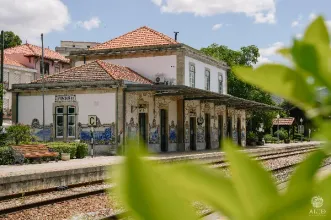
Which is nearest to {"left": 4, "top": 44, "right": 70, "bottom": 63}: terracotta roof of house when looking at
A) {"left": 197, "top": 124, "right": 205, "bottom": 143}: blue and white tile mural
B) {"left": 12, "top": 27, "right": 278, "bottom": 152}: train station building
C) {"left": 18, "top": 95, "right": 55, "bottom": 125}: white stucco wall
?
{"left": 12, "top": 27, "right": 278, "bottom": 152}: train station building

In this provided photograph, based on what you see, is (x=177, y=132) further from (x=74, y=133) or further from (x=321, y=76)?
A: (x=321, y=76)

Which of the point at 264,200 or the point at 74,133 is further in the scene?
the point at 74,133

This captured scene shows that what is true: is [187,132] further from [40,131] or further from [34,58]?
[34,58]

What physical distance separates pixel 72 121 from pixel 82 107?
34.6 inches

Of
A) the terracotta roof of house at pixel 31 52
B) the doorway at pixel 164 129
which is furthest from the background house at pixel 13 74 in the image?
the doorway at pixel 164 129

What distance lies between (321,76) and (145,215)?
14 centimetres

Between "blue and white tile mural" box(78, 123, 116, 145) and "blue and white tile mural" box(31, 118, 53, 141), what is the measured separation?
1.79 m

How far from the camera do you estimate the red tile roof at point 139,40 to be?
102 feet

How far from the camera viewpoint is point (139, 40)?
32.1 metres

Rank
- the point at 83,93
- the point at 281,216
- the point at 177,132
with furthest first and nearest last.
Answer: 1. the point at 177,132
2. the point at 83,93
3. the point at 281,216

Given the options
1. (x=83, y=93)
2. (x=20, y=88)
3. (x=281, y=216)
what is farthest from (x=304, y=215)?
(x=20, y=88)

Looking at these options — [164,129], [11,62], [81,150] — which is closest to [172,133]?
[164,129]

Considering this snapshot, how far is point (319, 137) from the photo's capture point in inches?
12.6

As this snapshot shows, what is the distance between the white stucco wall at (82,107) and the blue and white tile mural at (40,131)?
217 mm
